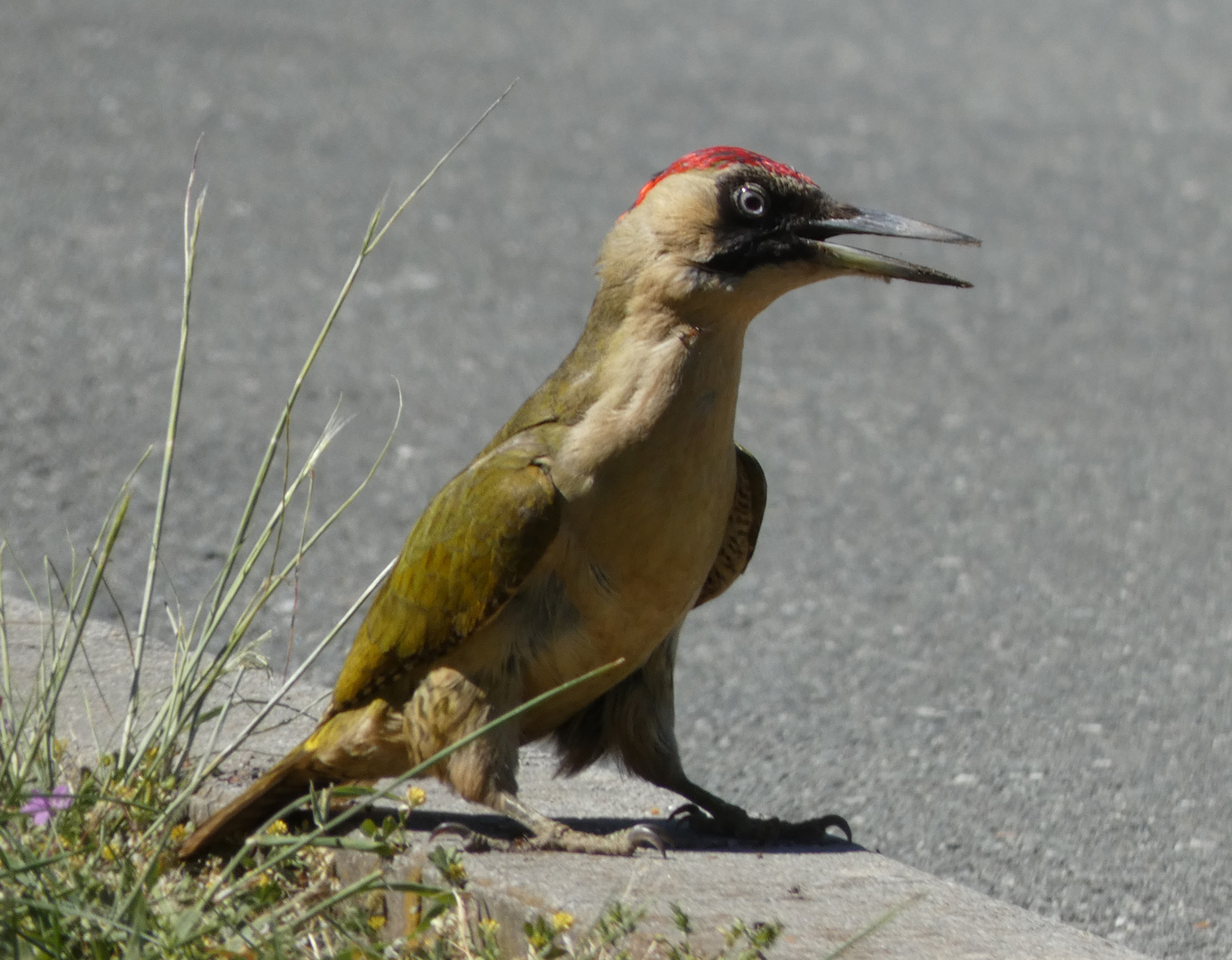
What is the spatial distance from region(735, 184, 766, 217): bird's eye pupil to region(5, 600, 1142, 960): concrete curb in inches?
45.8

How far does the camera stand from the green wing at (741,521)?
327 cm

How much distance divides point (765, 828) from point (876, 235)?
1.15 m

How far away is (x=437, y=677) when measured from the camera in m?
3.05

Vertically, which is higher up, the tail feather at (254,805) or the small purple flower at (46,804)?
the small purple flower at (46,804)

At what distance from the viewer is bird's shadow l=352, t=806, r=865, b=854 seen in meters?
3.13

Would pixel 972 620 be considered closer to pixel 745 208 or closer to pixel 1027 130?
pixel 745 208

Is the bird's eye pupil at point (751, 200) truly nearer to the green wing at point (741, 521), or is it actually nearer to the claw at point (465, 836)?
the green wing at point (741, 521)

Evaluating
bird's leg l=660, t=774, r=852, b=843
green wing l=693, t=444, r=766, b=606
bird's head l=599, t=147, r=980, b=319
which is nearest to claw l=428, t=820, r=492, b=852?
bird's leg l=660, t=774, r=852, b=843

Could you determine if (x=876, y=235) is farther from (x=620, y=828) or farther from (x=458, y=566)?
(x=620, y=828)

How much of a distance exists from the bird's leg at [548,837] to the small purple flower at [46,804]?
65 cm

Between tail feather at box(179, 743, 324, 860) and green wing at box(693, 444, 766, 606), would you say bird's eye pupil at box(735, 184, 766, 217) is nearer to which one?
green wing at box(693, 444, 766, 606)

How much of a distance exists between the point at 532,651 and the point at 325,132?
6.97 metres

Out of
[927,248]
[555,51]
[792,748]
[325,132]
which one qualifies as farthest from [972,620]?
[555,51]

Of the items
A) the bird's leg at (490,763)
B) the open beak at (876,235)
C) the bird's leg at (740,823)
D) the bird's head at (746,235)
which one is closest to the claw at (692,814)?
the bird's leg at (740,823)
